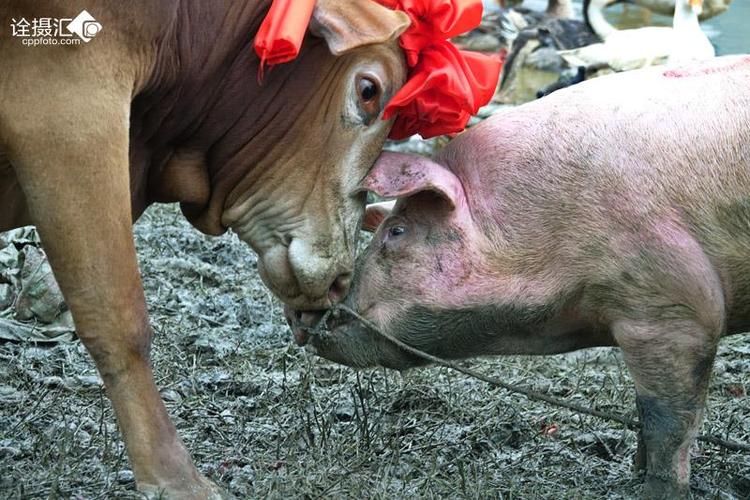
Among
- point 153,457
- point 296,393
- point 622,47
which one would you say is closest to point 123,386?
point 153,457

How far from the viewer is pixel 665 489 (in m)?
4.29

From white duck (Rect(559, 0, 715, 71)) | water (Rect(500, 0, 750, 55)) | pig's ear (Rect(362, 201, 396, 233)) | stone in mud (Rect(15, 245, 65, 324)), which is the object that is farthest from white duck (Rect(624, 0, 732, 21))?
pig's ear (Rect(362, 201, 396, 233))

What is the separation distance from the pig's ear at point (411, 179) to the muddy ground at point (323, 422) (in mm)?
860

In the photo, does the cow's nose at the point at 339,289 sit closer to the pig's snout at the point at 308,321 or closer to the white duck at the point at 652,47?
the pig's snout at the point at 308,321

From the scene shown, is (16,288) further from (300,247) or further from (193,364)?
(300,247)

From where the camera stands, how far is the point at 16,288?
622 cm

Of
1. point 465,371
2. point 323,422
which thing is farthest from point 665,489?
point 323,422

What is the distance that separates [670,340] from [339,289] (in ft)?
3.69

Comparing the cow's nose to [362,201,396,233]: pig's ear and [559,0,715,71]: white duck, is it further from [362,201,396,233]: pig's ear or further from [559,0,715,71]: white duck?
[559,0,715,71]: white duck

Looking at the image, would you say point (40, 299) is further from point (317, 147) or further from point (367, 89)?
point (367, 89)

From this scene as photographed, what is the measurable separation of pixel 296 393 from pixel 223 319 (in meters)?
1.03

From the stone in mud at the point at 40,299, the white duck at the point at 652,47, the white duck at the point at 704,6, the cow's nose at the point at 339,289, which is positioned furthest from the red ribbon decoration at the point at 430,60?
the white duck at the point at 704,6

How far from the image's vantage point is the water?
11.8m

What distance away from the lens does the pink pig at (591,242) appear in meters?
4.18
